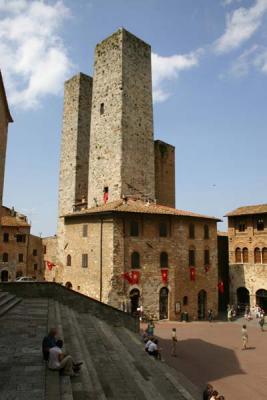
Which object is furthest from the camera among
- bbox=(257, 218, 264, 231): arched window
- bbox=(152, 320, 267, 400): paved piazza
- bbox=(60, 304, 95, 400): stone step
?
bbox=(257, 218, 264, 231): arched window

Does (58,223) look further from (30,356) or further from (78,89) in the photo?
Answer: (30,356)

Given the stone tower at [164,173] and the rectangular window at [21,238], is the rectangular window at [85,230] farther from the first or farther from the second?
the rectangular window at [21,238]

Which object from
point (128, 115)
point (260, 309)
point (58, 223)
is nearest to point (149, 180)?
point (128, 115)

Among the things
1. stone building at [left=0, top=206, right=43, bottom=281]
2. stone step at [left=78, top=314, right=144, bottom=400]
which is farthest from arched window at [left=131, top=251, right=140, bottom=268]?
stone building at [left=0, top=206, right=43, bottom=281]

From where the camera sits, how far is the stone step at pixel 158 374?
10.1 metres

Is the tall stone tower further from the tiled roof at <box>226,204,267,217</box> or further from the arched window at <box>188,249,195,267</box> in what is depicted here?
the tiled roof at <box>226,204,267,217</box>

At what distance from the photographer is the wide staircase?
780 centimetres

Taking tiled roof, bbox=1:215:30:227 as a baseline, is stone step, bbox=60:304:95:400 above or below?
below

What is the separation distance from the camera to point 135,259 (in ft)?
92.6

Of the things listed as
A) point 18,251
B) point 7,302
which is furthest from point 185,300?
point 18,251

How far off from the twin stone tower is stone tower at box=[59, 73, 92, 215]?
0.12 meters

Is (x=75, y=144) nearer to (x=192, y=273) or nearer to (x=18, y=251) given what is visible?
(x=18, y=251)

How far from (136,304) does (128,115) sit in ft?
58.2

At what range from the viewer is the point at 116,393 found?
9.16 meters
